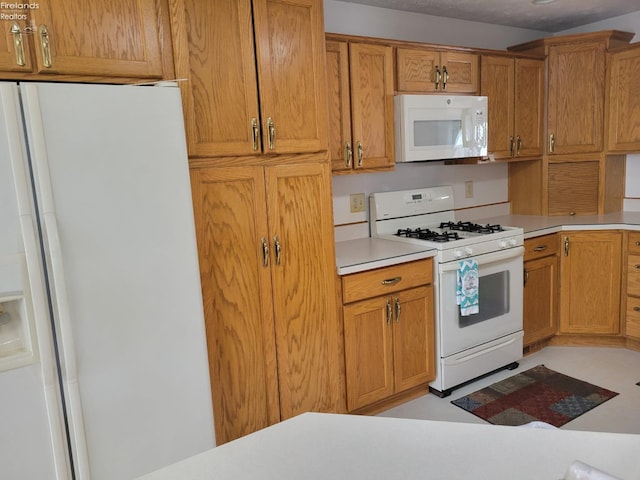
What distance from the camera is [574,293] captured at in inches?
139

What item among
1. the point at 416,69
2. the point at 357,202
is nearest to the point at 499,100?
the point at 416,69

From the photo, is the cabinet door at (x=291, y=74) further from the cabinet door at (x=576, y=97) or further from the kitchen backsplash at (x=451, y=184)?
the cabinet door at (x=576, y=97)

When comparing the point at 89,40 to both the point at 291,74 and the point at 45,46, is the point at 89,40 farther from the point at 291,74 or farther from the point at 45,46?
the point at 291,74

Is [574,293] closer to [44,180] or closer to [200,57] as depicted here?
[200,57]

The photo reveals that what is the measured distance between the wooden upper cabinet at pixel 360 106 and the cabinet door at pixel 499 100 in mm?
892

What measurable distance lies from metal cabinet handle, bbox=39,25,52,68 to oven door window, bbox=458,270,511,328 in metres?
2.40

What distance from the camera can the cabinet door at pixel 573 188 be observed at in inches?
147

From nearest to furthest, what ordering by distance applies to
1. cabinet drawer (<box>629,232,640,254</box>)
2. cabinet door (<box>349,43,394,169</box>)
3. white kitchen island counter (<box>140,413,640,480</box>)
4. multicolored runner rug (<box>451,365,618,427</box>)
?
1. white kitchen island counter (<box>140,413,640,480</box>)
2. multicolored runner rug (<box>451,365,618,427</box>)
3. cabinet door (<box>349,43,394,169</box>)
4. cabinet drawer (<box>629,232,640,254</box>)

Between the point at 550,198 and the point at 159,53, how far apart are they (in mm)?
3203

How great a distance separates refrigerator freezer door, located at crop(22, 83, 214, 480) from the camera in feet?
4.91

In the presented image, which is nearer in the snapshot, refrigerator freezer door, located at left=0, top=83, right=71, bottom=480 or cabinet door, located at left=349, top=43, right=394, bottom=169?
refrigerator freezer door, located at left=0, top=83, right=71, bottom=480

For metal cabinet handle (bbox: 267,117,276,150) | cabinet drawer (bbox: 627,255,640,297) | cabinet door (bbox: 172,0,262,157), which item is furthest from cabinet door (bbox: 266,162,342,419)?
cabinet drawer (bbox: 627,255,640,297)

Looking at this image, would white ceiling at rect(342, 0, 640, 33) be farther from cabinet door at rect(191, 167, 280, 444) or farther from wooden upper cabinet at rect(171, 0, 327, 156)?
cabinet door at rect(191, 167, 280, 444)

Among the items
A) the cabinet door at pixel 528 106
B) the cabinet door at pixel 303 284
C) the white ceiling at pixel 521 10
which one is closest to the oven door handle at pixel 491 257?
the cabinet door at pixel 303 284
